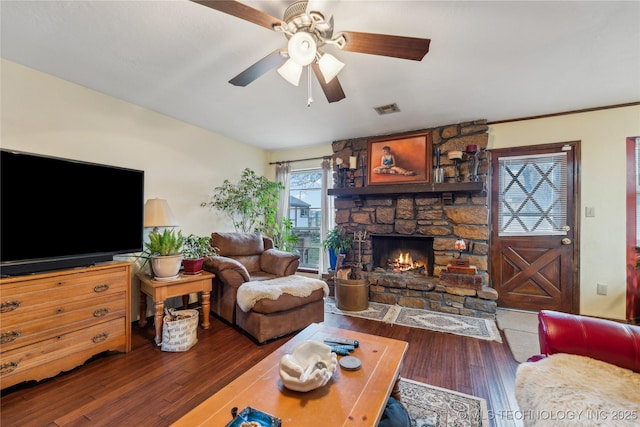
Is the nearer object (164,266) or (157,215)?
(164,266)

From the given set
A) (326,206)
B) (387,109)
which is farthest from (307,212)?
(387,109)

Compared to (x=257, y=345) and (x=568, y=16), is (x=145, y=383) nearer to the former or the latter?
(x=257, y=345)

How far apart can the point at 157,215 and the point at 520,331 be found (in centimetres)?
388

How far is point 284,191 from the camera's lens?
471cm

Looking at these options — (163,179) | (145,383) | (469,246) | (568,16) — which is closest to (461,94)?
(568,16)

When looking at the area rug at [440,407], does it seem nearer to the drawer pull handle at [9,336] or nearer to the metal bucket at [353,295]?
the metal bucket at [353,295]

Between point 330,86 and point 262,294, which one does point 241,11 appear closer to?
point 330,86

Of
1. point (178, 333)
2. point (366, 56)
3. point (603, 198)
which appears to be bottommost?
point (178, 333)

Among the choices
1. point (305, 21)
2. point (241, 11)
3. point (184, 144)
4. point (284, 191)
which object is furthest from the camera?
point (284, 191)

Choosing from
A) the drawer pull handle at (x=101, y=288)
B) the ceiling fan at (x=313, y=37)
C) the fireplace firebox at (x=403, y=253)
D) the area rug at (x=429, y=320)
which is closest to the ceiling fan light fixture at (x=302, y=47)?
the ceiling fan at (x=313, y=37)

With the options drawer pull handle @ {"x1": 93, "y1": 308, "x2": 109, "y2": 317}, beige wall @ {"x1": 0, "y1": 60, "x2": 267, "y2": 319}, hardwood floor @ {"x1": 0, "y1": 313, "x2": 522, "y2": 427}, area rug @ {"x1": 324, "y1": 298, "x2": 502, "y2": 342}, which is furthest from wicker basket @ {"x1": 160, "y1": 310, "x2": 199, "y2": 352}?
area rug @ {"x1": 324, "y1": 298, "x2": 502, "y2": 342}

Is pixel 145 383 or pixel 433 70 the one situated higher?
pixel 433 70

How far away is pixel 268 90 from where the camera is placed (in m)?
2.56

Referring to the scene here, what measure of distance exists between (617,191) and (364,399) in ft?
12.1
